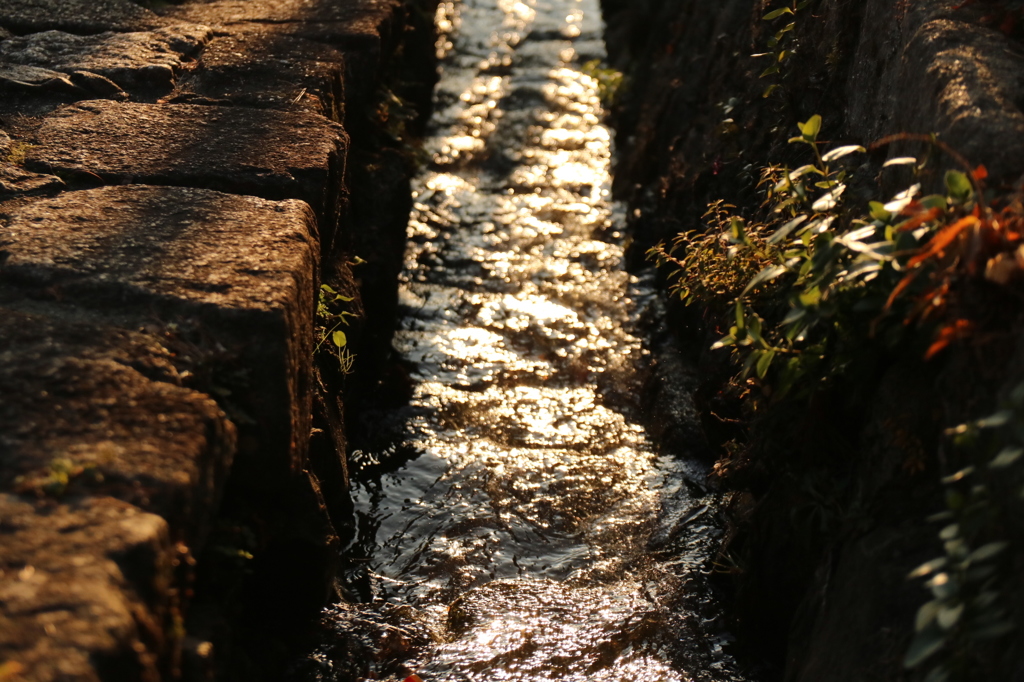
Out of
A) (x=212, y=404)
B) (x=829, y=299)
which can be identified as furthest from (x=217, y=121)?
(x=829, y=299)

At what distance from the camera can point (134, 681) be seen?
1397 mm

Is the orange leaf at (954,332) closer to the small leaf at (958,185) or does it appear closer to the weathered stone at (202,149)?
the small leaf at (958,185)

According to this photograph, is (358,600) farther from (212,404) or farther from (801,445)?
(801,445)

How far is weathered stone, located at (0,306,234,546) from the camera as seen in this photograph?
5.33 feet

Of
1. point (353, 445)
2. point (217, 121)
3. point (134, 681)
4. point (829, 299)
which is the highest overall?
point (829, 299)

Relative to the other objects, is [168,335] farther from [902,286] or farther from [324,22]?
[324,22]

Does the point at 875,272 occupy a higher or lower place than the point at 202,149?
higher

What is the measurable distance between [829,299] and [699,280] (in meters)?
1.01

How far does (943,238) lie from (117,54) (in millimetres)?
2877

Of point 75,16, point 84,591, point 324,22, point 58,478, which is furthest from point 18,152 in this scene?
point 84,591

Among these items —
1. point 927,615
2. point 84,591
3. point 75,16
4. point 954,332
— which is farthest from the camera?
point 75,16

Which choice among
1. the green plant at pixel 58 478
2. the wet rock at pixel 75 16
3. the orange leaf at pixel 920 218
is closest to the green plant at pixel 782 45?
the orange leaf at pixel 920 218

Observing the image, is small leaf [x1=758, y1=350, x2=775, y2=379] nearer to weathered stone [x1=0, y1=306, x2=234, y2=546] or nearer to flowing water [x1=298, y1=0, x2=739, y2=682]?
flowing water [x1=298, y1=0, x2=739, y2=682]

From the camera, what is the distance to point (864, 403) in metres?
2.15
